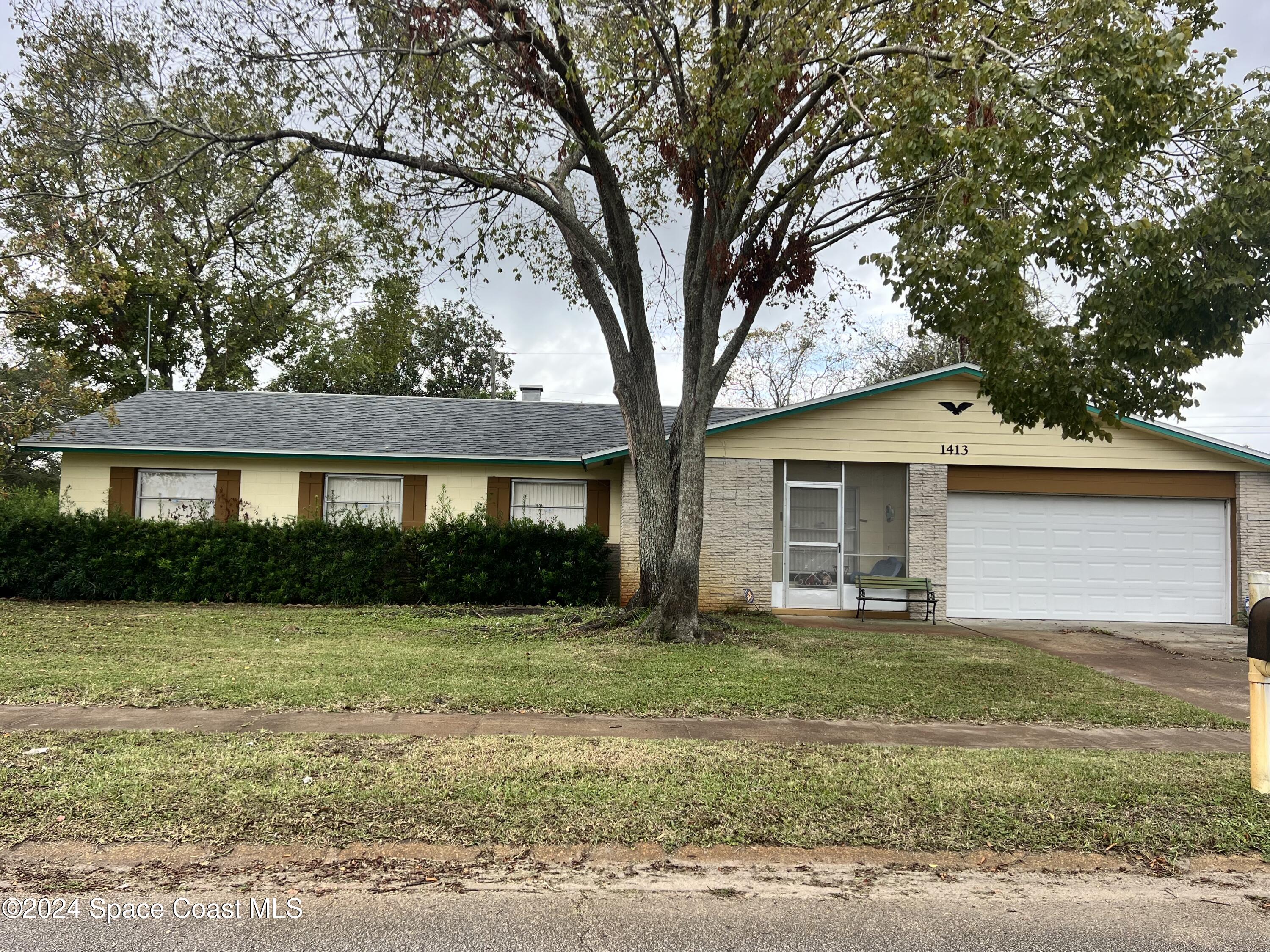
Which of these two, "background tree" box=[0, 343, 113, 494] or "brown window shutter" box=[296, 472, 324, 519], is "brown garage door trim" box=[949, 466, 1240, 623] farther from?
"background tree" box=[0, 343, 113, 494]

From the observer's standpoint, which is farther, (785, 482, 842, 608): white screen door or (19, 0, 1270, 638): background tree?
(785, 482, 842, 608): white screen door

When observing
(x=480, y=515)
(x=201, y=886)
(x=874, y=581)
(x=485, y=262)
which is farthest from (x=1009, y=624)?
(x=201, y=886)

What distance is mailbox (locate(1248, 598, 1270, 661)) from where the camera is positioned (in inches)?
171

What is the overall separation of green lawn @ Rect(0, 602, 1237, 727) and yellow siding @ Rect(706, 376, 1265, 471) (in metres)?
3.61

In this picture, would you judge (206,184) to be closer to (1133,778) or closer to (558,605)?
(558,605)

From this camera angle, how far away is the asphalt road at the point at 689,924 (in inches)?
130

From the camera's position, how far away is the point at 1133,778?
17.7 feet

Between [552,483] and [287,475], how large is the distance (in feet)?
16.3

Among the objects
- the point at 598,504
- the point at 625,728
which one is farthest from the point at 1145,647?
the point at 625,728

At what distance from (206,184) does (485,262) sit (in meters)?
4.05

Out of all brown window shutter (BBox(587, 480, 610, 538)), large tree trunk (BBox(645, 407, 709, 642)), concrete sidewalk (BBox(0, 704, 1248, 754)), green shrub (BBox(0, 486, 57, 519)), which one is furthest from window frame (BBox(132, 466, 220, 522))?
concrete sidewalk (BBox(0, 704, 1248, 754))

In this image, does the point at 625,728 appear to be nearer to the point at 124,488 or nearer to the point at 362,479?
the point at 362,479

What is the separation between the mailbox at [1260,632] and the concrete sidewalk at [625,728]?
6.84 ft

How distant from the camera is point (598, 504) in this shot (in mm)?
16109
